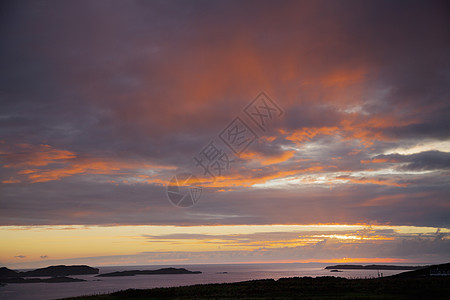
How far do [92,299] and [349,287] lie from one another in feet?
133

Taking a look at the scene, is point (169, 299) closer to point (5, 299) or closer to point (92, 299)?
point (92, 299)

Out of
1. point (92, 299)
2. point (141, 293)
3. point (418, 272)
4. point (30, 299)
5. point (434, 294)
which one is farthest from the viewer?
point (30, 299)

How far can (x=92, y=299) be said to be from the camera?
54.2 m

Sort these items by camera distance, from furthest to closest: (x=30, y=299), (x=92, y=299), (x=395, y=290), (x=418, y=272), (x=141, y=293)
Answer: (x=30, y=299) → (x=418, y=272) → (x=141, y=293) → (x=92, y=299) → (x=395, y=290)

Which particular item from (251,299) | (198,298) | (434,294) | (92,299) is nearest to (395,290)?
(434,294)

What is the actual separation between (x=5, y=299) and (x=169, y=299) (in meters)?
98.4

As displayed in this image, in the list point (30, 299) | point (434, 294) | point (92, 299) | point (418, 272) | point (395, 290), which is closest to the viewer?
point (434, 294)

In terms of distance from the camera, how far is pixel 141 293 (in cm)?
6059

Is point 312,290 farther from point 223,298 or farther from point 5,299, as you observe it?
Answer: point 5,299

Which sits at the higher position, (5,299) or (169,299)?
(169,299)

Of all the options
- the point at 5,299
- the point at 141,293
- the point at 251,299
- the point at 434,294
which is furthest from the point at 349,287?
the point at 5,299

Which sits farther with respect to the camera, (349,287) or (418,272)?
(418,272)

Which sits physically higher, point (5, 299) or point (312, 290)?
point (312, 290)

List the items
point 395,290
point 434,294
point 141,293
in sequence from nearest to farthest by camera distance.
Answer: point 434,294, point 395,290, point 141,293
